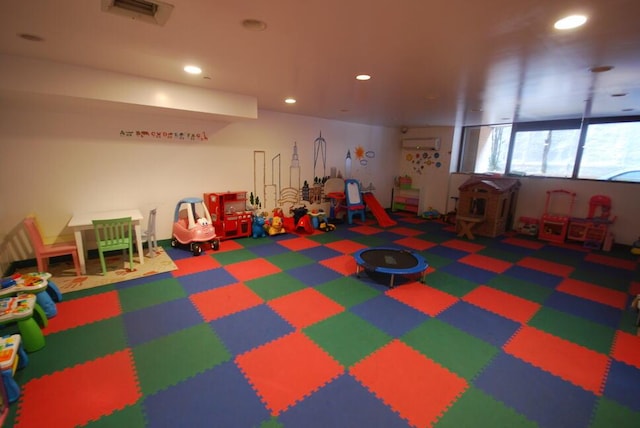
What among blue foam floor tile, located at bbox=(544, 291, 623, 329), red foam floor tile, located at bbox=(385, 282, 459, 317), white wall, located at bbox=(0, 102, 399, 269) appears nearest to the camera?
blue foam floor tile, located at bbox=(544, 291, 623, 329)

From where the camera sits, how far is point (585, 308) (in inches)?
125

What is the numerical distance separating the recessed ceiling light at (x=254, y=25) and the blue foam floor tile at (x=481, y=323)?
311cm

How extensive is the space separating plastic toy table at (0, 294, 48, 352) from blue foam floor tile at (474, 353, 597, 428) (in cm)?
354

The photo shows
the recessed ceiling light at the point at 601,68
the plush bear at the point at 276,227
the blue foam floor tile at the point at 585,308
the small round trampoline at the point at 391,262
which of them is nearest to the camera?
the recessed ceiling light at the point at 601,68

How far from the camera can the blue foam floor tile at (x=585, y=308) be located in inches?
116

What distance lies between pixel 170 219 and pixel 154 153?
1167 mm

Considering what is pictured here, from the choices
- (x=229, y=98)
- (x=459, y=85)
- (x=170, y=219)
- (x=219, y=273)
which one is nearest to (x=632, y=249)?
(x=459, y=85)

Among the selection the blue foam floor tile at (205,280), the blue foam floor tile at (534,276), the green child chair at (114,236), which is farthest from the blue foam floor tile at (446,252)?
the green child chair at (114,236)

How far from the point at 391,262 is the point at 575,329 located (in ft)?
6.44

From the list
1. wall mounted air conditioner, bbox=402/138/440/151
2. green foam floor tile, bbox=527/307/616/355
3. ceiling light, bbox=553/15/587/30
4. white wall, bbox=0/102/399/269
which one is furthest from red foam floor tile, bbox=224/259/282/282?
wall mounted air conditioner, bbox=402/138/440/151

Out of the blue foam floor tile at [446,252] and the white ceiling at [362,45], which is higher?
the white ceiling at [362,45]

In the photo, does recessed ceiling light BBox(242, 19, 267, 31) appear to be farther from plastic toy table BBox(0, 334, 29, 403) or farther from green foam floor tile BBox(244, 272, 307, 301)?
plastic toy table BBox(0, 334, 29, 403)

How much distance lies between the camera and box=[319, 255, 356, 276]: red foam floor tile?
402cm

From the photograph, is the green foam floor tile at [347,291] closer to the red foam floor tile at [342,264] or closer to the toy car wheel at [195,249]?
the red foam floor tile at [342,264]
